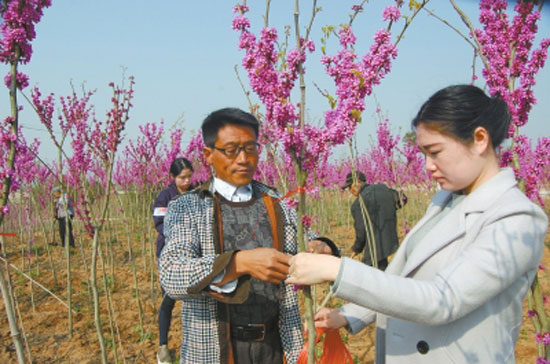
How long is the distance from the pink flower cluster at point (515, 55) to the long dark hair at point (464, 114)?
87 cm

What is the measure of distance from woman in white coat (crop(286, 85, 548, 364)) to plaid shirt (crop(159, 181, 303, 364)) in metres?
0.57

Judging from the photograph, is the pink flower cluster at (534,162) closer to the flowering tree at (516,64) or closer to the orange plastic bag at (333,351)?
the flowering tree at (516,64)

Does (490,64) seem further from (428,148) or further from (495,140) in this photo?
(428,148)

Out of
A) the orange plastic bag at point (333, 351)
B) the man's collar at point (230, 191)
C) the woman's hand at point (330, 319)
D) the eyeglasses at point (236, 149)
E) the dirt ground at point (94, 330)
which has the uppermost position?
the eyeglasses at point (236, 149)

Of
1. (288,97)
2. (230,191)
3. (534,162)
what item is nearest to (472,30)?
(534,162)

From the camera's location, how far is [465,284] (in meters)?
1.01

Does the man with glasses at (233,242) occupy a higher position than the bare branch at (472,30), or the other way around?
the bare branch at (472,30)

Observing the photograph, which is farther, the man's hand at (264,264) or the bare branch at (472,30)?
the bare branch at (472,30)

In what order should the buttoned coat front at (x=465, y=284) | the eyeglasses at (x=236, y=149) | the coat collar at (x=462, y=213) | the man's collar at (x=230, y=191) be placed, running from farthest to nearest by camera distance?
the man's collar at (x=230, y=191) → the eyeglasses at (x=236, y=149) → the coat collar at (x=462, y=213) → the buttoned coat front at (x=465, y=284)

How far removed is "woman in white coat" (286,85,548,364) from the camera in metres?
1.02

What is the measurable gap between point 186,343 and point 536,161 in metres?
2.20

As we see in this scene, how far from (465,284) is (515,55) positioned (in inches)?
64.0

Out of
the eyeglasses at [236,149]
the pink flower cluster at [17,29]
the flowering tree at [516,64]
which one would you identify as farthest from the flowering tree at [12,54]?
the flowering tree at [516,64]

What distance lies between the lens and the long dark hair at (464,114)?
1180 millimetres
